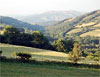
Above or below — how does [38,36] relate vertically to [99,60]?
above

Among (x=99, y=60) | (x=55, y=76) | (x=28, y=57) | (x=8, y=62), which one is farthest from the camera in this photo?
(x=99, y=60)

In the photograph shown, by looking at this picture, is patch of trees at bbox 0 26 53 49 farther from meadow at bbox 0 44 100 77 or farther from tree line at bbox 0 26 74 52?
meadow at bbox 0 44 100 77

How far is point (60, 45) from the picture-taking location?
112m

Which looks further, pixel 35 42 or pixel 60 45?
pixel 60 45

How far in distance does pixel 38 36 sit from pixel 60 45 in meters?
12.3

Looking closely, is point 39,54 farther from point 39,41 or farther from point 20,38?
point 39,41

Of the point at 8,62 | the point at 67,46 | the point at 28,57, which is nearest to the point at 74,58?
the point at 28,57

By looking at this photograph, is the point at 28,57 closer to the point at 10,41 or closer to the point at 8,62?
the point at 8,62

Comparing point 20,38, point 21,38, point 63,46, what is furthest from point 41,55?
point 63,46

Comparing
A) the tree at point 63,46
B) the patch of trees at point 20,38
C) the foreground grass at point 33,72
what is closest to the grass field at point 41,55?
the foreground grass at point 33,72

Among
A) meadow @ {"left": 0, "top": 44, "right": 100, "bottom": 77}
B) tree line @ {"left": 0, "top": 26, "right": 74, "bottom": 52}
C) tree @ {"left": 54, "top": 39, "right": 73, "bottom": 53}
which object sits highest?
tree line @ {"left": 0, "top": 26, "right": 74, "bottom": 52}

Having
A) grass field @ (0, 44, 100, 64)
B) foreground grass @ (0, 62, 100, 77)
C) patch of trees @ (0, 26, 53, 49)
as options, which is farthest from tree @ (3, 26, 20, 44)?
foreground grass @ (0, 62, 100, 77)

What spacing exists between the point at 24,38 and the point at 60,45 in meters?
18.4

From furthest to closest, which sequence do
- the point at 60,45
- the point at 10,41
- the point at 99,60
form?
the point at 60,45
the point at 10,41
the point at 99,60
